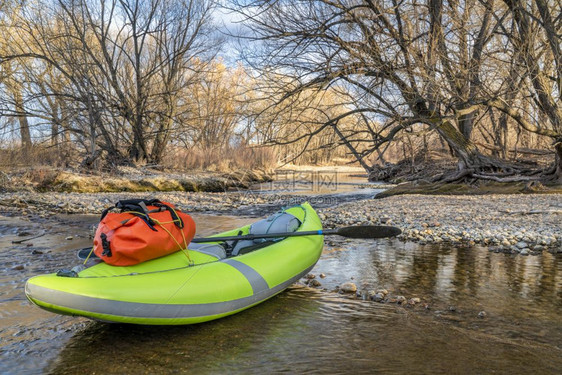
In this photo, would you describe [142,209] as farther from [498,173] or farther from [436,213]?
[498,173]

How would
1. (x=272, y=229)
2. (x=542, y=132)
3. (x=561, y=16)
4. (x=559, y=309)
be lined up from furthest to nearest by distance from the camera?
1. (x=542, y=132)
2. (x=561, y=16)
3. (x=272, y=229)
4. (x=559, y=309)

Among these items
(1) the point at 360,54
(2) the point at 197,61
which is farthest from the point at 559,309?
(2) the point at 197,61

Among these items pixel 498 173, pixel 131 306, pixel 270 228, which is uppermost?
pixel 498 173

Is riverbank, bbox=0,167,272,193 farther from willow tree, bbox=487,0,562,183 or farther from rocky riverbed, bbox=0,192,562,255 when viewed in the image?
willow tree, bbox=487,0,562,183

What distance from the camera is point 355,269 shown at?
475 cm

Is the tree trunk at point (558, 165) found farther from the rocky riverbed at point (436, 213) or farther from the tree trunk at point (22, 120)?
the tree trunk at point (22, 120)

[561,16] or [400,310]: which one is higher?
[561,16]

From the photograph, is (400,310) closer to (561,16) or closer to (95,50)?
(561,16)

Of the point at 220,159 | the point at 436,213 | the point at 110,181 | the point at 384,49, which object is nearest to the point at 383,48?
the point at 384,49

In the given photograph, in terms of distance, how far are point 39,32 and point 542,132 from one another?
1468 centimetres

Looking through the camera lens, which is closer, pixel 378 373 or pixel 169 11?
pixel 378 373

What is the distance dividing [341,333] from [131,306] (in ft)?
4.86

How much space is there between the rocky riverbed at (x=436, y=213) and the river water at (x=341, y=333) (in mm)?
1220

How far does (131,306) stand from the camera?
109 inches
